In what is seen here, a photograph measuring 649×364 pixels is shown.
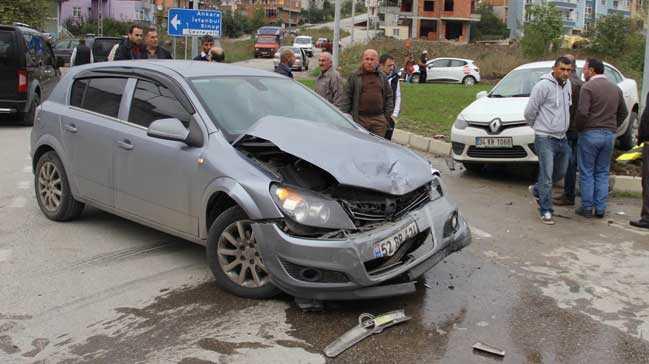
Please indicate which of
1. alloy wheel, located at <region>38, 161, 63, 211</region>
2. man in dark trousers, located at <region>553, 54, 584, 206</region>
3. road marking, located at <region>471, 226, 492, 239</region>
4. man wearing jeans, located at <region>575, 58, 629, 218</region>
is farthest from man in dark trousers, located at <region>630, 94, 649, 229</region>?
alloy wheel, located at <region>38, 161, 63, 211</region>

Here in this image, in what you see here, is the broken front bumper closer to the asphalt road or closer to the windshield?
the asphalt road

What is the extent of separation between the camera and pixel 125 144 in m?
5.74

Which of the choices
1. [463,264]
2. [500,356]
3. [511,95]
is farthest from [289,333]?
[511,95]

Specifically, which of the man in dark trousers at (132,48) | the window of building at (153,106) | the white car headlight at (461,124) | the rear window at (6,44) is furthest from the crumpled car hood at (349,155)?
the rear window at (6,44)

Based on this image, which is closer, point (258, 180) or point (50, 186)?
point (258, 180)

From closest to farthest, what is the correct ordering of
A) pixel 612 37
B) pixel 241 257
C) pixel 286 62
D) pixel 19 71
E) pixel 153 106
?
pixel 241 257 → pixel 153 106 → pixel 286 62 → pixel 19 71 → pixel 612 37

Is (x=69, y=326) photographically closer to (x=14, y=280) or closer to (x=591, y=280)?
(x=14, y=280)

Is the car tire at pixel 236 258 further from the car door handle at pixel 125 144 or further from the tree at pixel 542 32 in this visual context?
the tree at pixel 542 32

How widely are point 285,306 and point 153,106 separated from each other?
2.15 metres

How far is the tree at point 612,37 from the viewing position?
46812mm

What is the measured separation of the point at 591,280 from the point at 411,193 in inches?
71.5

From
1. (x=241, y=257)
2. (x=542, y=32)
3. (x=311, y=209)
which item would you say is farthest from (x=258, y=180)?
(x=542, y=32)

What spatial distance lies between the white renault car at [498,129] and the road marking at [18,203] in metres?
5.74

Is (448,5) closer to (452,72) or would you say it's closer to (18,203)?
(452,72)
